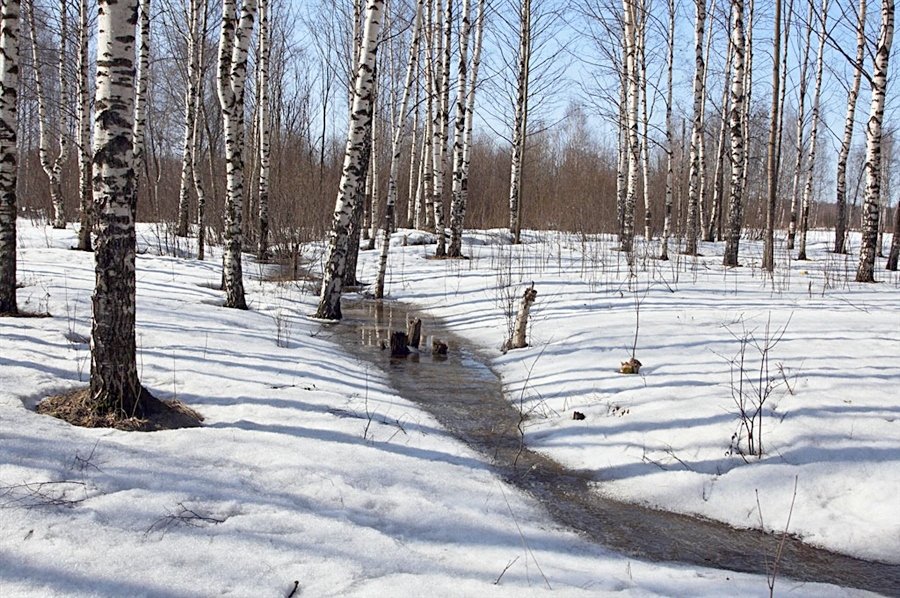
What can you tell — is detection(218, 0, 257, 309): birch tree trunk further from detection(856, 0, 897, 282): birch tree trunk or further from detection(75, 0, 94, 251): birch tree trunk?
detection(856, 0, 897, 282): birch tree trunk

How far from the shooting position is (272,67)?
70.7 ft

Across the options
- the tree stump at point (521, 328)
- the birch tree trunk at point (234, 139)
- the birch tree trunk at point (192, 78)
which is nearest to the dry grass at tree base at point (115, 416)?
the tree stump at point (521, 328)

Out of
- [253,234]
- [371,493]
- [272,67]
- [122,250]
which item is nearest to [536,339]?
[371,493]

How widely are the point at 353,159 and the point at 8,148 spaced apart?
366cm

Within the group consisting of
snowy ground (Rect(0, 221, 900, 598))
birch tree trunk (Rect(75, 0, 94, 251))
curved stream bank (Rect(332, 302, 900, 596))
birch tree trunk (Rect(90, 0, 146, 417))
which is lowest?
curved stream bank (Rect(332, 302, 900, 596))

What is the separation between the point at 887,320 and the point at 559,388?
161 inches

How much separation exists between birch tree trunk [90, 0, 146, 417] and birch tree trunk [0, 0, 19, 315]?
2835 millimetres

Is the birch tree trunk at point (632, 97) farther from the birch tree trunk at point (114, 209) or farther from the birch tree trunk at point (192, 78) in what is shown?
the birch tree trunk at point (114, 209)

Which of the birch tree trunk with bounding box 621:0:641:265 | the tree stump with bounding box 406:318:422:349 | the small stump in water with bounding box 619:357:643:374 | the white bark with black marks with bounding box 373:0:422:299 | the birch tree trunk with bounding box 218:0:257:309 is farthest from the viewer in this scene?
the birch tree trunk with bounding box 621:0:641:265

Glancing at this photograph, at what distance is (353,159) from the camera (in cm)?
796

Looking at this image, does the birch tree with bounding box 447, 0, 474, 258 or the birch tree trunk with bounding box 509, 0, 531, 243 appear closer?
→ the birch tree with bounding box 447, 0, 474, 258

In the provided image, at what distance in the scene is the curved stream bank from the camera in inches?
120

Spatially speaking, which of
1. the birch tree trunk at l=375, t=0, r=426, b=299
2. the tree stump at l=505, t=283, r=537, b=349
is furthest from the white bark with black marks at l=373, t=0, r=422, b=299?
the tree stump at l=505, t=283, r=537, b=349

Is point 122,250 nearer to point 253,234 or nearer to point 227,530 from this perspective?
point 227,530
